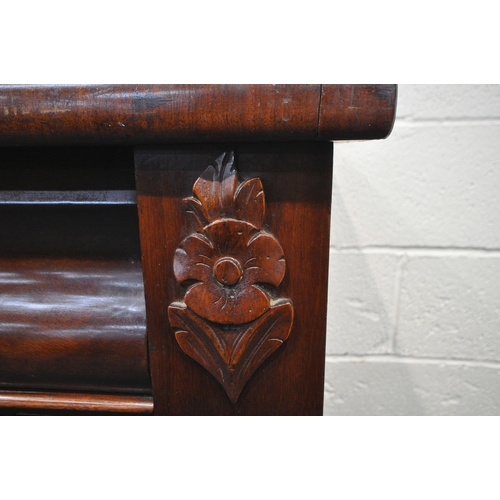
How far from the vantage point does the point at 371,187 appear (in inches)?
24.9

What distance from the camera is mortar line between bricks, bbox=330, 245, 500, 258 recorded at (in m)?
0.65

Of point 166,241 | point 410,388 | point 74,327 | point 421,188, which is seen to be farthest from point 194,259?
point 410,388

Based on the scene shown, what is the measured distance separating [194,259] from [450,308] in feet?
1.84

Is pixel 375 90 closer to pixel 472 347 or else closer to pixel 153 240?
pixel 153 240

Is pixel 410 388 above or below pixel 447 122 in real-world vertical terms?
below

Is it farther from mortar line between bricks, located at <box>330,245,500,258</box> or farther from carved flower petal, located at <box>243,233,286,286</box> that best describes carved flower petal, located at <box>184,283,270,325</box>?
mortar line between bricks, located at <box>330,245,500,258</box>

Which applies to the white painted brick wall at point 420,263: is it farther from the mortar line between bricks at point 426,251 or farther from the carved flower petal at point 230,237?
the carved flower petal at point 230,237

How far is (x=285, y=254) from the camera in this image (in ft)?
0.94

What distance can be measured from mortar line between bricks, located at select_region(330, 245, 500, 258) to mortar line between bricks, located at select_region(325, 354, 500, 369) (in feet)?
0.64

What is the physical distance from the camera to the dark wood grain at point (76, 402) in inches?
13.5

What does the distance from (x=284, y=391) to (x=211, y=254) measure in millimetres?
129

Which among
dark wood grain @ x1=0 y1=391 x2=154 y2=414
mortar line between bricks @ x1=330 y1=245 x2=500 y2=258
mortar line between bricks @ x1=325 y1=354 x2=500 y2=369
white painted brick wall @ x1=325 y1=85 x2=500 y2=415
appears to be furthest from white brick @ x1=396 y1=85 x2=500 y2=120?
dark wood grain @ x1=0 y1=391 x2=154 y2=414

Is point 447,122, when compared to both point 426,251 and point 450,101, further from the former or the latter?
point 426,251

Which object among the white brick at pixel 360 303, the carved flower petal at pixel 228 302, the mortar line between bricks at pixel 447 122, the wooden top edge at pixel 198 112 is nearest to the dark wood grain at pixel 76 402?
the carved flower petal at pixel 228 302
